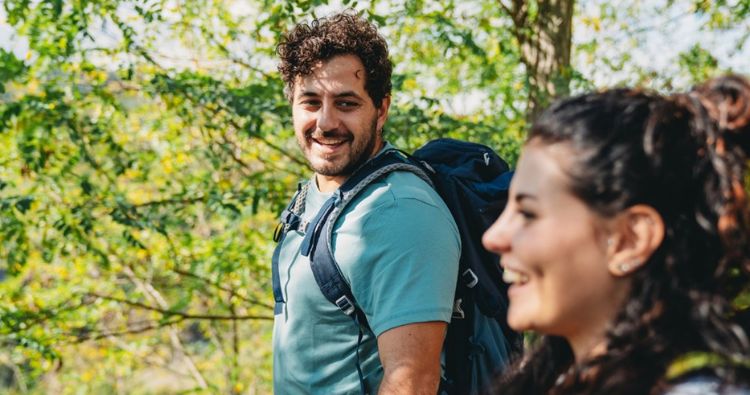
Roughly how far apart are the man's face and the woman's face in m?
1.15

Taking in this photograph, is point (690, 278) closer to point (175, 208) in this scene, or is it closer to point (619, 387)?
point (619, 387)

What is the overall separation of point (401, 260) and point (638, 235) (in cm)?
90

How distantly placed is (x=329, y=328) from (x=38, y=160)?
2.97 meters

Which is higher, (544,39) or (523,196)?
(544,39)

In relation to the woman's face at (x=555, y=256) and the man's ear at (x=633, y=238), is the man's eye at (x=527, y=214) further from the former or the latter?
the man's ear at (x=633, y=238)

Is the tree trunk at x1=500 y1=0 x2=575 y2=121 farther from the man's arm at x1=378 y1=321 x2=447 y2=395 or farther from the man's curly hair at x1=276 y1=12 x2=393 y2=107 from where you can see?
the man's arm at x1=378 y1=321 x2=447 y2=395

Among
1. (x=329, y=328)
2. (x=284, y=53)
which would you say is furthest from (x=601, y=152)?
(x=284, y=53)

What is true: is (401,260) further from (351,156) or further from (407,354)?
(351,156)

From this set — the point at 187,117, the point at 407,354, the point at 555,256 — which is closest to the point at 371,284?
the point at 407,354

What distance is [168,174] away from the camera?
6.49m

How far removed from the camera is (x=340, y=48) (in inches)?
99.9

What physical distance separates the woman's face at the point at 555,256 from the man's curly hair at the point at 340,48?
1295 mm

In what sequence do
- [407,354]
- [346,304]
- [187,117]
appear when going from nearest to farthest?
[407,354]
[346,304]
[187,117]

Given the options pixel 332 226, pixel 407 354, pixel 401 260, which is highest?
pixel 332 226
